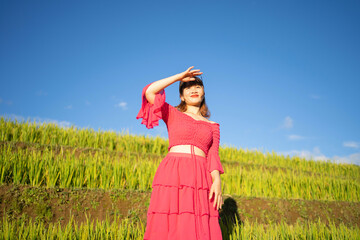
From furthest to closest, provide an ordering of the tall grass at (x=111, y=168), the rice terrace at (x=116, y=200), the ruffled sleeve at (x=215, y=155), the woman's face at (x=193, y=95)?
the tall grass at (x=111, y=168), the rice terrace at (x=116, y=200), the woman's face at (x=193, y=95), the ruffled sleeve at (x=215, y=155)

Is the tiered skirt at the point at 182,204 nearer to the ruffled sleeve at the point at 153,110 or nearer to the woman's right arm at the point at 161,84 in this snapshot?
the ruffled sleeve at the point at 153,110

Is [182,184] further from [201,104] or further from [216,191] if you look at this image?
[201,104]

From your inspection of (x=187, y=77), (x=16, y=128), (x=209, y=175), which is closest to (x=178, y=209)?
(x=209, y=175)

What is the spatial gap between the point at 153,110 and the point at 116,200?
9.14 ft

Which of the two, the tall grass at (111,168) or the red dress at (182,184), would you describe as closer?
the red dress at (182,184)

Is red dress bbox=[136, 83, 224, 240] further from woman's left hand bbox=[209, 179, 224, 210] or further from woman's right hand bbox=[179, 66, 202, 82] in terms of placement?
woman's right hand bbox=[179, 66, 202, 82]

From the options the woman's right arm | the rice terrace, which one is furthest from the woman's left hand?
the rice terrace

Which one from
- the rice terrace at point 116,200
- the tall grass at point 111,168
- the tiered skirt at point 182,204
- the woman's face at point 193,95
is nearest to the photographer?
the tiered skirt at point 182,204

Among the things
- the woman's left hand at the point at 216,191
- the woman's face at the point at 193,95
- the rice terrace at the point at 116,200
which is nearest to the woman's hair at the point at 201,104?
the woman's face at the point at 193,95

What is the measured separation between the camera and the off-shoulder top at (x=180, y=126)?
7.39 ft

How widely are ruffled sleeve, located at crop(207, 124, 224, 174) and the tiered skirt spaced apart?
0.08 metres

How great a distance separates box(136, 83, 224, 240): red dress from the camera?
1.99 metres

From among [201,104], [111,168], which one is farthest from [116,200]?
[201,104]

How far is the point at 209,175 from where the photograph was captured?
228 cm
